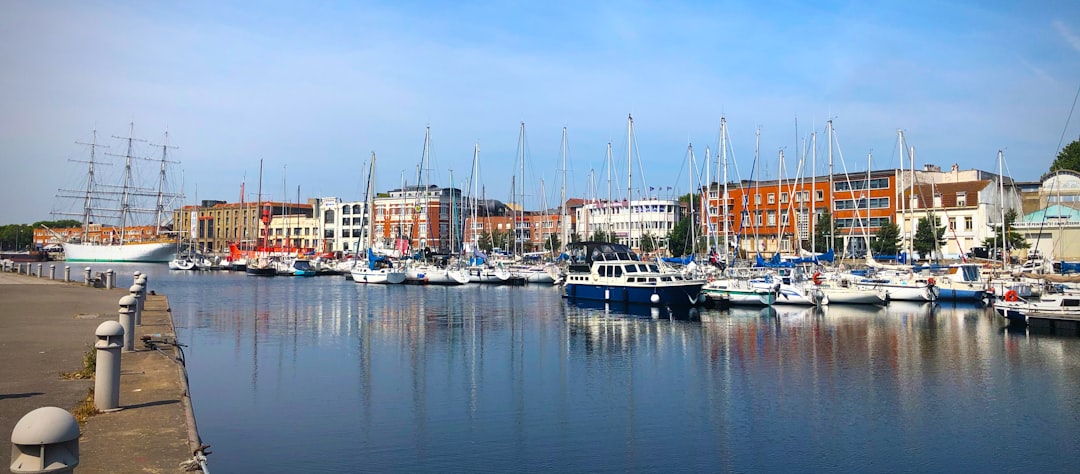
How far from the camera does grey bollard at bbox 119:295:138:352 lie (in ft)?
63.6

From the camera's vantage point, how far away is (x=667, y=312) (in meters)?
54.1

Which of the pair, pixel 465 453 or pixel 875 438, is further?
pixel 875 438

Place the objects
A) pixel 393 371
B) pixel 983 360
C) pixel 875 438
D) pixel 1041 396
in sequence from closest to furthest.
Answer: pixel 875 438, pixel 1041 396, pixel 393 371, pixel 983 360

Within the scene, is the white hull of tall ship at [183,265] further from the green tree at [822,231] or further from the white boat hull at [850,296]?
the white boat hull at [850,296]

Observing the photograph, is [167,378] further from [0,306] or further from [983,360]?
[983,360]

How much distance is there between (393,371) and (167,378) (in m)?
11.7

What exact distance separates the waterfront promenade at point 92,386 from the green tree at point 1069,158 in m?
109

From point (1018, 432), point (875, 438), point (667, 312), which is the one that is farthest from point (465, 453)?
point (667, 312)

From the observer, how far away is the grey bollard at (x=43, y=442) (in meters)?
7.73

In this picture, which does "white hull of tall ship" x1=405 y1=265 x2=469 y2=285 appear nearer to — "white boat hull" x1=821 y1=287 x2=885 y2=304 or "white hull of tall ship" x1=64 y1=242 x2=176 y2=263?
"white boat hull" x1=821 y1=287 x2=885 y2=304

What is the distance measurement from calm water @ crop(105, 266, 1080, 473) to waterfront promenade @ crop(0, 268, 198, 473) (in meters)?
1.90

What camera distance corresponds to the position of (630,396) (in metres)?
25.1

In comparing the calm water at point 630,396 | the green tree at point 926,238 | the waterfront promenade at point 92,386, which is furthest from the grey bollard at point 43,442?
the green tree at point 926,238

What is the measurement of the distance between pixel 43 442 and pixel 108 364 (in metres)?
6.82
